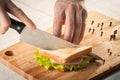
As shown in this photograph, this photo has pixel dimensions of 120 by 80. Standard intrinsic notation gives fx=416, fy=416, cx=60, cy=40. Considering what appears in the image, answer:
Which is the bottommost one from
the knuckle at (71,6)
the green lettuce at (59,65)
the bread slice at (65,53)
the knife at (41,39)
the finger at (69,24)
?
the green lettuce at (59,65)

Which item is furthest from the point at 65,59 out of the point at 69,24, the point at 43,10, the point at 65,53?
the point at 43,10

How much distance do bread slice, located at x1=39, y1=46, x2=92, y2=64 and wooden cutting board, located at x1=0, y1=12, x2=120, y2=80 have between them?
0.05 m

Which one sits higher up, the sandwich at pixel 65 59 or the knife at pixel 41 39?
the knife at pixel 41 39

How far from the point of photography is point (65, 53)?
1642 mm

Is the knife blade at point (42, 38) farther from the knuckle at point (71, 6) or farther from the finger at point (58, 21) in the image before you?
the knuckle at point (71, 6)

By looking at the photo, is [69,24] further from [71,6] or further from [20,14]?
[20,14]

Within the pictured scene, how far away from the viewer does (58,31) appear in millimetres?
1661

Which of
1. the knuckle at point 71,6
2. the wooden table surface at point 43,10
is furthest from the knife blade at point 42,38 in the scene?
the wooden table surface at point 43,10

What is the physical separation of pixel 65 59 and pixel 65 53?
4 cm

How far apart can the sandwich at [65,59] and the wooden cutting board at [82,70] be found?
20 millimetres

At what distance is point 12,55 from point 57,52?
21 cm

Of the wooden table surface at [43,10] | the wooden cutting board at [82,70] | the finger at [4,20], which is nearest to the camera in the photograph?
the finger at [4,20]

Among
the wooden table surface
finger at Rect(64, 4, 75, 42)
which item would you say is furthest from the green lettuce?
the wooden table surface

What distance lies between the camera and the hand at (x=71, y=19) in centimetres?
163
